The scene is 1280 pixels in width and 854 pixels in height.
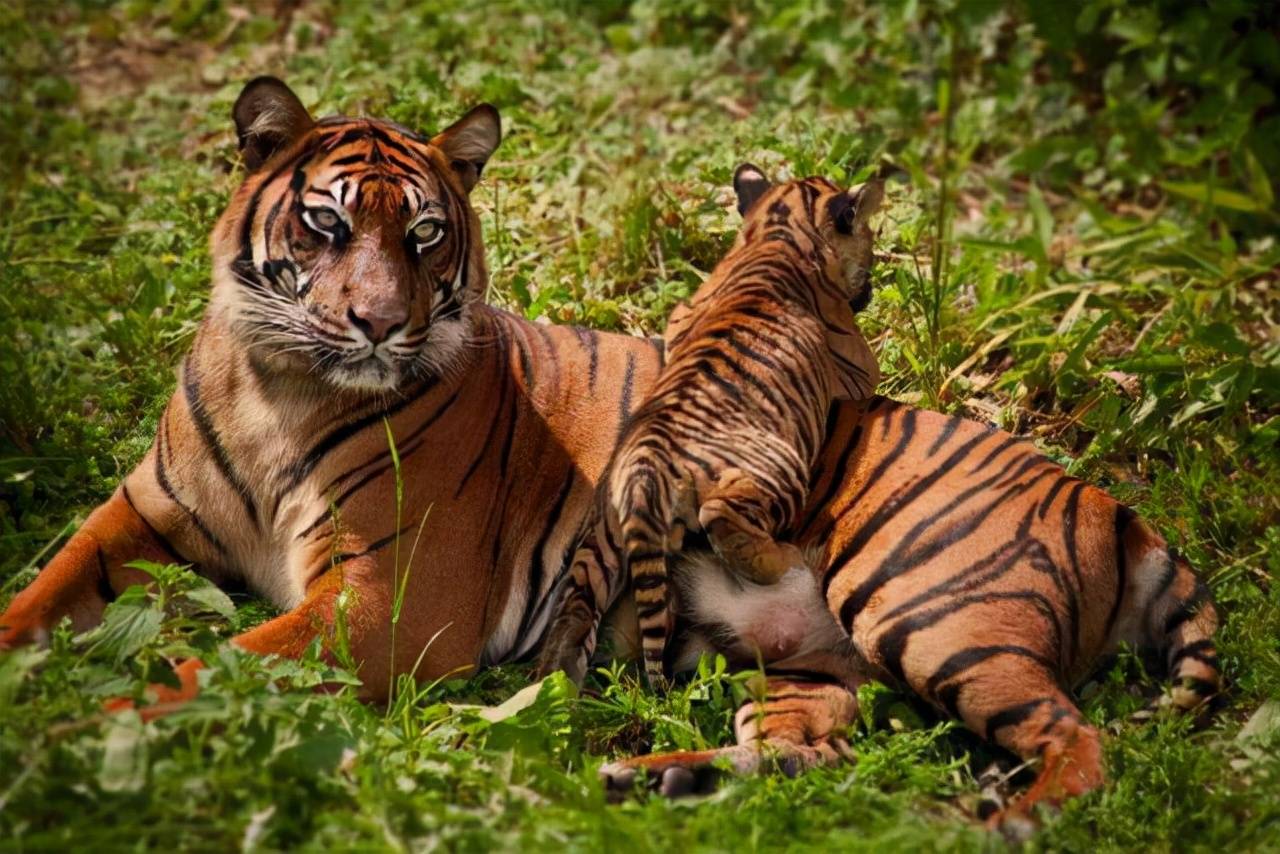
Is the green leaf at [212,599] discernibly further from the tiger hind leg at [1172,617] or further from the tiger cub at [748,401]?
the tiger hind leg at [1172,617]

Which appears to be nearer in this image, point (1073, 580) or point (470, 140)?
point (1073, 580)

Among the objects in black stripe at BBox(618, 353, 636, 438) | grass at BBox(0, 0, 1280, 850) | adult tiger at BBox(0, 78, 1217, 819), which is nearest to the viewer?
grass at BBox(0, 0, 1280, 850)

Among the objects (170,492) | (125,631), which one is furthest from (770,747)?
(170,492)

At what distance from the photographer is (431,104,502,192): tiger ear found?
4539mm

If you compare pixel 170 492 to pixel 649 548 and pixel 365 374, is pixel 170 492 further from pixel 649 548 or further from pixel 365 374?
pixel 649 548

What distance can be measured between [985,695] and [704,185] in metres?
3.06

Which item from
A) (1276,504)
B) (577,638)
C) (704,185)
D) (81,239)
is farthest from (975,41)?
(577,638)

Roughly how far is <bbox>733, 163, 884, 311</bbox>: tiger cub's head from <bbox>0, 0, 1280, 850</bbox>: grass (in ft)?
0.87

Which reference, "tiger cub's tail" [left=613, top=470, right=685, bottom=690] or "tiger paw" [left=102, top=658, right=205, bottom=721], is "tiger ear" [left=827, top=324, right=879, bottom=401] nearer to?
"tiger cub's tail" [left=613, top=470, right=685, bottom=690]

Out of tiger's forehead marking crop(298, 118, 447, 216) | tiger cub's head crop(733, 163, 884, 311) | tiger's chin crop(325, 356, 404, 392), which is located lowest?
tiger's chin crop(325, 356, 404, 392)

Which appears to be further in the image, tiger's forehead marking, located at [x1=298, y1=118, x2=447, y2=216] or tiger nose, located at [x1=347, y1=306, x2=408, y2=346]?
tiger's forehead marking, located at [x1=298, y1=118, x2=447, y2=216]

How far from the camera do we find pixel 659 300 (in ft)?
19.4

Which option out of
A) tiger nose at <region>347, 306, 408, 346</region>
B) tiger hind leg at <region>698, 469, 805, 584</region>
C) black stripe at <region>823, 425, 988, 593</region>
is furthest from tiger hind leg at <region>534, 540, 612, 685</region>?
tiger nose at <region>347, 306, 408, 346</region>

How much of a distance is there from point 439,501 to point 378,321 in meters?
0.55
